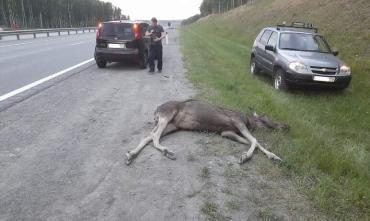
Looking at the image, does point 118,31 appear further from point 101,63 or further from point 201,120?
point 201,120

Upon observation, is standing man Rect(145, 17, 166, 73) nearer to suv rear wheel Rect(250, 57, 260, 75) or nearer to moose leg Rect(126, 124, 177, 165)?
suv rear wheel Rect(250, 57, 260, 75)

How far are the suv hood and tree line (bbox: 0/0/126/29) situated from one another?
5723cm

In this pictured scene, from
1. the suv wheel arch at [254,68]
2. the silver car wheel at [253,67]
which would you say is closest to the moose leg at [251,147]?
the suv wheel arch at [254,68]

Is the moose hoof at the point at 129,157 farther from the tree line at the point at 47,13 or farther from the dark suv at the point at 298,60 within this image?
the tree line at the point at 47,13

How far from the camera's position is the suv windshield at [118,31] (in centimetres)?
1307

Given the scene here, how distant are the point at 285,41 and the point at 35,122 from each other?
7.89m

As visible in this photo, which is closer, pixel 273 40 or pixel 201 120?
pixel 201 120

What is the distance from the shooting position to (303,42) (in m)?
11.3

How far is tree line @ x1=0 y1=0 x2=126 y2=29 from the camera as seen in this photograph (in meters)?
76.8

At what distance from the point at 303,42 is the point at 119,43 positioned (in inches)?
238

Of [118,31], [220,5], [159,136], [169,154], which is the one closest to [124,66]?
[118,31]

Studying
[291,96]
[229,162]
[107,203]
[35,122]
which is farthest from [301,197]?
[291,96]

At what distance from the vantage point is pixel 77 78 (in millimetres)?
10742

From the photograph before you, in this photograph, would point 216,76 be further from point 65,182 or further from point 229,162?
point 65,182
